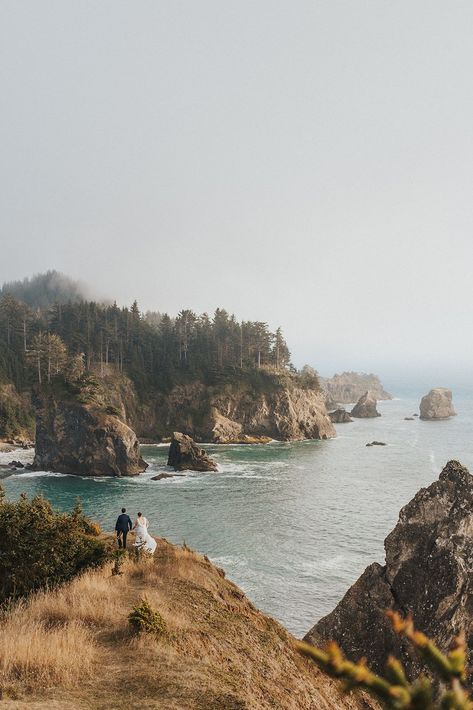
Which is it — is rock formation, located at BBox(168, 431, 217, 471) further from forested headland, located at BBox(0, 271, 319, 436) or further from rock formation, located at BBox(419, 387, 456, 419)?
rock formation, located at BBox(419, 387, 456, 419)

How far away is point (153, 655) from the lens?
1028 centimetres

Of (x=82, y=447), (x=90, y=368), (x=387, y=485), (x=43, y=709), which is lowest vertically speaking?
(x=387, y=485)

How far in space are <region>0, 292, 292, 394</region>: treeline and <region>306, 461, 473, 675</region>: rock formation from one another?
10118 cm

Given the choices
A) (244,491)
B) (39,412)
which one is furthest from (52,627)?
(39,412)

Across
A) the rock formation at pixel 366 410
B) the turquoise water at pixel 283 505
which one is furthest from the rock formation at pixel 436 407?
the turquoise water at pixel 283 505

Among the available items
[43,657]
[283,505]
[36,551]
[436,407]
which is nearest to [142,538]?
[36,551]

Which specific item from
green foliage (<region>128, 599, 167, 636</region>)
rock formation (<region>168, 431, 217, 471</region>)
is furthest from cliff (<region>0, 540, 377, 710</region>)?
rock formation (<region>168, 431, 217, 471</region>)

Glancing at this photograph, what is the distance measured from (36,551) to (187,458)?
6340 centimetres

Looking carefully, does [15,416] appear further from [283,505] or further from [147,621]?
[147,621]

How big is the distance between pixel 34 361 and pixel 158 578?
96.8 m

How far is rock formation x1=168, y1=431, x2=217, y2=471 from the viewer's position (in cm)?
7750

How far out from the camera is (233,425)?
378 feet

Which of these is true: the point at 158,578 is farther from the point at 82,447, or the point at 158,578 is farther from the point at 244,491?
the point at 82,447

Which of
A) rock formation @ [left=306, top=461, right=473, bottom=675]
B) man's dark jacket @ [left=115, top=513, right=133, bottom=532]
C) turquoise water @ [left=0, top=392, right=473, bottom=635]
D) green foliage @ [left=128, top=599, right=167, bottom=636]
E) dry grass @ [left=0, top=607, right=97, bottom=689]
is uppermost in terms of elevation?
dry grass @ [left=0, top=607, right=97, bottom=689]
